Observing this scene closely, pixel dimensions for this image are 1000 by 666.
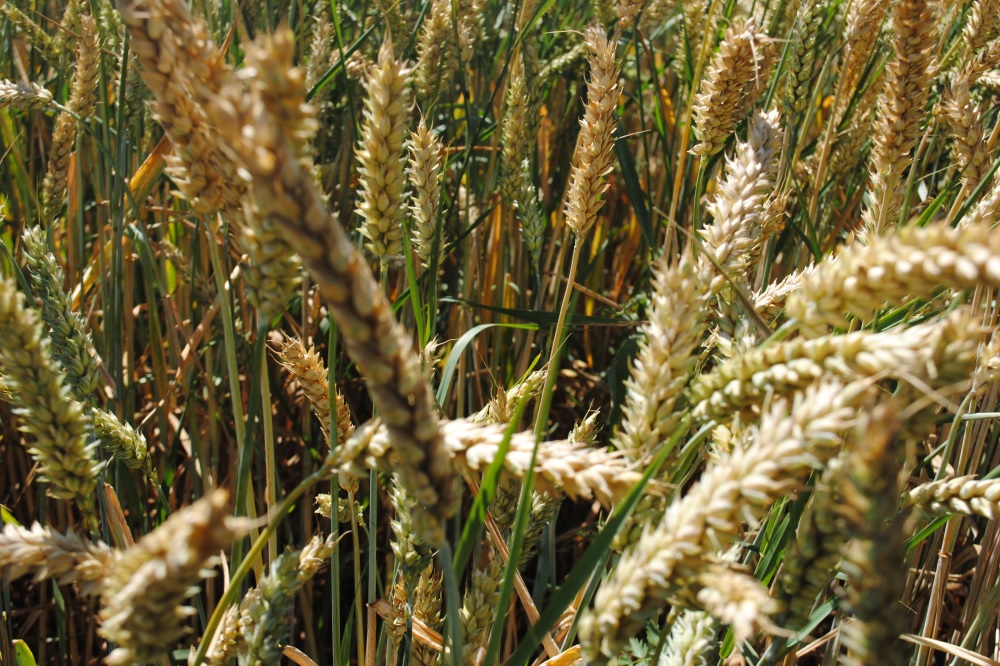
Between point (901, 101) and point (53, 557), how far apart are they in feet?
4.66

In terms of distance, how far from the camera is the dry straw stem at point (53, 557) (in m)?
0.77

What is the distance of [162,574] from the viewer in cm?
62

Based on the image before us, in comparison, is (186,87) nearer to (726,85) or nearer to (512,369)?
(726,85)

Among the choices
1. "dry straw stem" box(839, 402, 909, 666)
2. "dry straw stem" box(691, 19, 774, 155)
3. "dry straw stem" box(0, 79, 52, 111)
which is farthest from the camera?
"dry straw stem" box(0, 79, 52, 111)

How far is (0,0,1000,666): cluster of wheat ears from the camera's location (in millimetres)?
674

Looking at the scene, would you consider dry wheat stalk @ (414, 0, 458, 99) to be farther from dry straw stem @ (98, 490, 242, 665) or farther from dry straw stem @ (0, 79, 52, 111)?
dry straw stem @ (98, 490, 242, 665)

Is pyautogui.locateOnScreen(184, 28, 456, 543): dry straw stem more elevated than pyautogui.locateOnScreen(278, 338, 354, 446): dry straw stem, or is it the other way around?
pyautogui.locateOnScreen(184, 28, 456, 543): dry straw stem

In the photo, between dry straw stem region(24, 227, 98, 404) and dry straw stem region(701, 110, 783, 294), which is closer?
dry straw stem region(701, 110, 783, 294)

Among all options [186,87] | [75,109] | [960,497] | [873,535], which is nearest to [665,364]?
[873,535]

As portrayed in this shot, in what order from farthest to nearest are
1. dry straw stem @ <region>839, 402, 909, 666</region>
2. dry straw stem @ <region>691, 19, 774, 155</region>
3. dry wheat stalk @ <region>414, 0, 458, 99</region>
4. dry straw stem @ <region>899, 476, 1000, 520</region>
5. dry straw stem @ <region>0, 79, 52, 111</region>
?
dry wheat stalk @ <region>414, 0, 458, 99</region> < dry straw stem @ <region>0, 79, 52, 111</region> < dry straw stem @ <region>691, 19, 774, 155</region> < dry straw stem @ <region>899, 476, 1000, 520</region> < dry straw stem @ <region>839, 402, 909, 666</region>

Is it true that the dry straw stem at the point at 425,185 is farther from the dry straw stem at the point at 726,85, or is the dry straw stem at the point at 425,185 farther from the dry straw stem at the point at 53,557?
the dry straw stem at the point at 53,557

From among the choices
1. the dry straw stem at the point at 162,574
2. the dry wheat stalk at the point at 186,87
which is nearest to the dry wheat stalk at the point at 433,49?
the dry wheat stalk at the point at 186,87

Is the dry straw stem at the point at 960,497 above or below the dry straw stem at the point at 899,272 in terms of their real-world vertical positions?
Result: below

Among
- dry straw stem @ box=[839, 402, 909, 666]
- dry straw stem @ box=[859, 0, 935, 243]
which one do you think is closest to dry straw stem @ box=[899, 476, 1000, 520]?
dry straw stem @ box=[839, 402, 909, 666]
